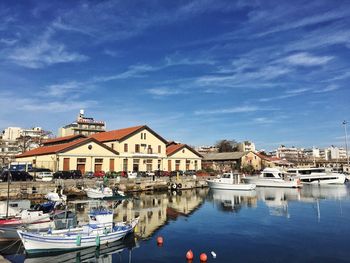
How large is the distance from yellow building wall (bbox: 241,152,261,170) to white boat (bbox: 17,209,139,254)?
68.1m

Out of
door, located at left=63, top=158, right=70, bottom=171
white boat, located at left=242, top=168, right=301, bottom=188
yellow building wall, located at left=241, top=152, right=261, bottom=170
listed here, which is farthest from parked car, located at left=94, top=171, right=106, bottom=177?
yellow building wall, located at left=241, top=152, right=261, bottom=170

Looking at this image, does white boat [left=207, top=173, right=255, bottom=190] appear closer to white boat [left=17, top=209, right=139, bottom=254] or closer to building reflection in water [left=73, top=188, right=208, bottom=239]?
building reflection in water [left=73, top=188, right=208, bottom=239]

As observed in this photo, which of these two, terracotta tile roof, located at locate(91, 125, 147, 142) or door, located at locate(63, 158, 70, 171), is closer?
door, located at locate(63, 158, 70, 171)

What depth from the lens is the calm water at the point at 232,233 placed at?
19.3 metres

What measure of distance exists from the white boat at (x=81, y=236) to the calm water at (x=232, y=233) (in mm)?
505

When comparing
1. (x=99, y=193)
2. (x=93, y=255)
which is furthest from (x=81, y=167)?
(x=93, y=255)

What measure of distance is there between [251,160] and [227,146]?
43606mm

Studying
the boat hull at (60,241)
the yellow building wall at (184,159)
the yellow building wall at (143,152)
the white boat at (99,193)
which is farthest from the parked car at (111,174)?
the boat hull at (60,241)

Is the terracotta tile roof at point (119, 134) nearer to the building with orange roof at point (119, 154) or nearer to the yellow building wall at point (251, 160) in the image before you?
the building with orange roof at point (119, 154)

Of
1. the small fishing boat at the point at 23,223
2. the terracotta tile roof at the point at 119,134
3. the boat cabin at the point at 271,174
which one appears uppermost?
the terracotta tile roof at the point at 119,134

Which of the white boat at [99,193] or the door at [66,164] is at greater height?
the door at [66,164]

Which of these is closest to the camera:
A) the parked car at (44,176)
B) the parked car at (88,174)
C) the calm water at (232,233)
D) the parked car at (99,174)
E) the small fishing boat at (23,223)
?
the calm water at (232,233)

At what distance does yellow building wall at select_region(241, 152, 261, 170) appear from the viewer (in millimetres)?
87500

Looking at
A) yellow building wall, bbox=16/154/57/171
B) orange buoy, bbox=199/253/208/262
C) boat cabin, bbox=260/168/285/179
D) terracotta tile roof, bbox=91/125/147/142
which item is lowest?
orange buoy, bbox=199/253/208/262
